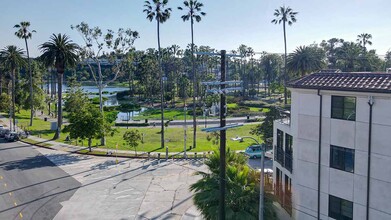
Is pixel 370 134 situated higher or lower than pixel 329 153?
higher

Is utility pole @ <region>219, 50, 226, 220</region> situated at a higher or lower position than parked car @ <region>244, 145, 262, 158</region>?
higher

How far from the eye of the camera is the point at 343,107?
60.3 feet

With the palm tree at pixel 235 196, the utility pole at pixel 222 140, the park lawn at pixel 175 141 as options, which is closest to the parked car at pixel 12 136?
the park lawn at pixel 175 141

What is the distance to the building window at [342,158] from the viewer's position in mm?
18203

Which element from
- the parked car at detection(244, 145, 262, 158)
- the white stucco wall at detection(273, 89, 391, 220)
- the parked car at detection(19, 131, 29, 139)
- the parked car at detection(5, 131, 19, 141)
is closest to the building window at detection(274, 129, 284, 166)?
the white stucco wall at detection(273, 89, 391, 220)

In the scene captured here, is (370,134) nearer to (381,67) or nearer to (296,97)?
(296,97)

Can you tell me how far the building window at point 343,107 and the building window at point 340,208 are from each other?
414 cm

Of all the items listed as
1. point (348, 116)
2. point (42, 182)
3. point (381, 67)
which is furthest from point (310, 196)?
point (381, 67)

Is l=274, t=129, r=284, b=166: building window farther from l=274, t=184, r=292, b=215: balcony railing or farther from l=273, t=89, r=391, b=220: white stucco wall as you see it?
l=273, t=89, r=391, b=220: white stucco wall

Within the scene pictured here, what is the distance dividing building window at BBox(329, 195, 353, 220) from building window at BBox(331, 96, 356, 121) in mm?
4145

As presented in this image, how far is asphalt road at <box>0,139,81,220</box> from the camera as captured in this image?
90.2ft

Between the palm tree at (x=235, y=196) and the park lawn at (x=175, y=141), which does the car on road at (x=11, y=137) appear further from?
the palm tree at (x=235, y=196)

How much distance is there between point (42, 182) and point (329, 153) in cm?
2614

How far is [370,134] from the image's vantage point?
17172 mm
